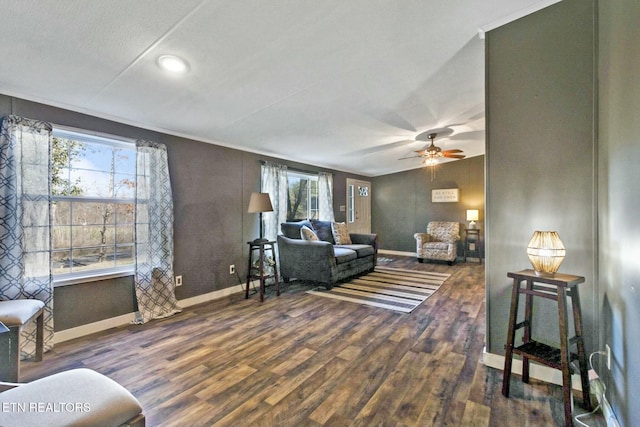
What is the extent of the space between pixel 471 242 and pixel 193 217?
5.85 m

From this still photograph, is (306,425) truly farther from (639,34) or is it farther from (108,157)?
(108,157)

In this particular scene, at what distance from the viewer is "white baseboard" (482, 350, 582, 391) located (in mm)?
1788

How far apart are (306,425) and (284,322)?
147 centimetres

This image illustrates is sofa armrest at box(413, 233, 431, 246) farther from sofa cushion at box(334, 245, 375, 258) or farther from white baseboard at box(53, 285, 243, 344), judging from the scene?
white baseboard at box(53, 285, 243, 344)

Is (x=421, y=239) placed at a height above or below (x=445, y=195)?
below

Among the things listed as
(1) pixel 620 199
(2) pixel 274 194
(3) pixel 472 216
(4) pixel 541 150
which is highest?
(4) pixel 541 150

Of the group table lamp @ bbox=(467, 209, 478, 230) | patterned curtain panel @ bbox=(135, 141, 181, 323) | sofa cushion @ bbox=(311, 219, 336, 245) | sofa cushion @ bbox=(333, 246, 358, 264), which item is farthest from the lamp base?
table lamp @ bbox=(467, 209, 478, 230)

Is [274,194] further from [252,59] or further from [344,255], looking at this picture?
[252,59]

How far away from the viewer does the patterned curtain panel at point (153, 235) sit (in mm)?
3037

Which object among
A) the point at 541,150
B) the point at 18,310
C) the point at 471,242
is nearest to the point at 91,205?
the point at 18,310

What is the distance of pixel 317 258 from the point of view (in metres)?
4.15

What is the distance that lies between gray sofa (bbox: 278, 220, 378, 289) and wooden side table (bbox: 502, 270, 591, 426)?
2550 mm

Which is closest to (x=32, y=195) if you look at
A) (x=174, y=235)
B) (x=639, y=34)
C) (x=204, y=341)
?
(x=174, y=235)

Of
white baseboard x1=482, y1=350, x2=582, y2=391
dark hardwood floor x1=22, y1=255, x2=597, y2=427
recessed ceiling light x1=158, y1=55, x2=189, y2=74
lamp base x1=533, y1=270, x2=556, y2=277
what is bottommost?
dark hardwood floor x1=22, y1=255, x2=597, y2=427
